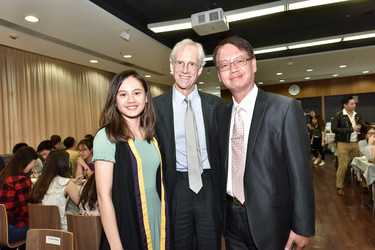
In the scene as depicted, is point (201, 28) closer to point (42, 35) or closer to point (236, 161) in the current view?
point (42, 35)

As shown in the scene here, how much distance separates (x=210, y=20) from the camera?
4.26 meters

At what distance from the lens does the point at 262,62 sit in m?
8.68

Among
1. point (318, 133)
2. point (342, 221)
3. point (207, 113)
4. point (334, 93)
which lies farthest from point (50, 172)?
point (334, 93)

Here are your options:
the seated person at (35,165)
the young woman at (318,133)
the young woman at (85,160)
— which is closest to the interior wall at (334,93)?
the young woman at (318,133)

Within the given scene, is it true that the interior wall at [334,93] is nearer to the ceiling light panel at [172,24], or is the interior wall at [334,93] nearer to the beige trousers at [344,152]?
the beige trousers at [344,152]

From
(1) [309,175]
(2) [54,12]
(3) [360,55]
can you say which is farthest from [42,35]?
(3) [360,55]

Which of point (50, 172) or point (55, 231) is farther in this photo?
point (50, 172)

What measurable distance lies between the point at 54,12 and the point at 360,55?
28.3 ft

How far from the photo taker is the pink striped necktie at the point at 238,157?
4.97 feet

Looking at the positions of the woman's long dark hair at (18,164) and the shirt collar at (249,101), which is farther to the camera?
the woman's long dark hair at (18,164)

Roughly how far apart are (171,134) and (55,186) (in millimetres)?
1637

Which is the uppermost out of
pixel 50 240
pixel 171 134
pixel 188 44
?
pixel 188 44

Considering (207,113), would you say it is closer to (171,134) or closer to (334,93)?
(171,134)

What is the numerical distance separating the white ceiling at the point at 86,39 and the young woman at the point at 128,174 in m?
2.89
